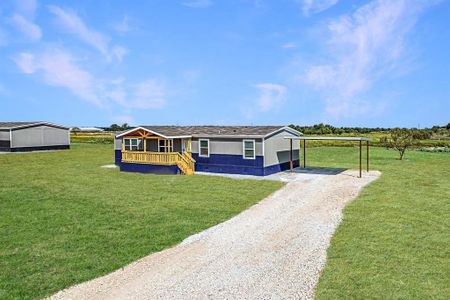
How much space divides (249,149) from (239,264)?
13852mm

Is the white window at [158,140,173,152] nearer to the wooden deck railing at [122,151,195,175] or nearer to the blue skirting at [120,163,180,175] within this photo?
the wooden deck railing at [122,151,195,175]

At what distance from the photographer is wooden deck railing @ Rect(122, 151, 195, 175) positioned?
74.6ft

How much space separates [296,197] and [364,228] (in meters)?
4.66

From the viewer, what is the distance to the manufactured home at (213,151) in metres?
21.6

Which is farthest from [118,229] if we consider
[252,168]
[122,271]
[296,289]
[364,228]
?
[252,168]

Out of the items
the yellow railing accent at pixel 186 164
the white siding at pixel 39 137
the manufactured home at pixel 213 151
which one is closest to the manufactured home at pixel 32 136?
the white siding at pixel 39 137

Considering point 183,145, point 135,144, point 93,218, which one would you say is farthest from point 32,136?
point 93,218

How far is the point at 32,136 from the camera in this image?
41531 mm

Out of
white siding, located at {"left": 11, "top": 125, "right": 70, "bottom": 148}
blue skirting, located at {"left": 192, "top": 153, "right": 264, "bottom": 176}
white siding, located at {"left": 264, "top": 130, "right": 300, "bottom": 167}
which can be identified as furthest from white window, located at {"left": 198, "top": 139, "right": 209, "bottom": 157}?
white siding, located at {"left": 11, "top": 125, "right": 70, "bottom": 148}

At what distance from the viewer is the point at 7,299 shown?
6.60 m

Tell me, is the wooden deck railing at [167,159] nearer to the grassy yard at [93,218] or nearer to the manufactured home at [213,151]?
the manufactured home at [213,151]

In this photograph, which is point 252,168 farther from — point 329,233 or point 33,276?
point 33,276

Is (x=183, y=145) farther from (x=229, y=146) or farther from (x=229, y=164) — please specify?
(x=229, y=164)

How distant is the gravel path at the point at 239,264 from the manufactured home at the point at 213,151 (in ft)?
29.0
